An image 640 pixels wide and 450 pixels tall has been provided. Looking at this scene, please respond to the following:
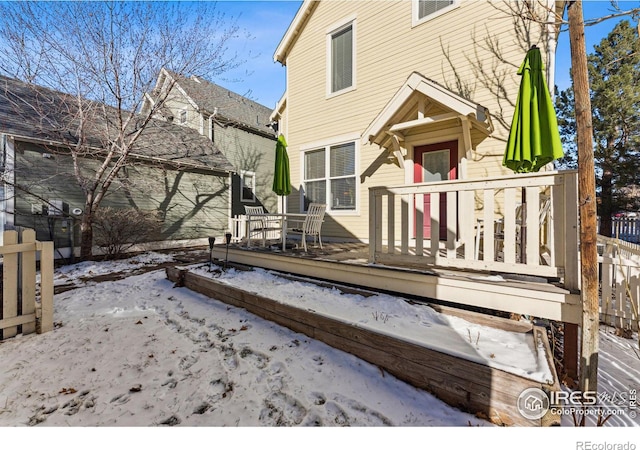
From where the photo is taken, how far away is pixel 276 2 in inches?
245

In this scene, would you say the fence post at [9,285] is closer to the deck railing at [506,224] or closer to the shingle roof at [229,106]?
the deck railing at [506,224]

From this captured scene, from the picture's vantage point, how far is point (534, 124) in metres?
3.06

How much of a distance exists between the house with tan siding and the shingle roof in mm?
3109

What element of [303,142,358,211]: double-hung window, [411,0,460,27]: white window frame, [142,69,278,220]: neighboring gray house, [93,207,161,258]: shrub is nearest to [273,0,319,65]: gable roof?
[411,0,460,27]: white window frame

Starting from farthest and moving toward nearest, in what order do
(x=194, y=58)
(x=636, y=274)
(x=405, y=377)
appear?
1. (x=194, y=58)
2. (x=636, y=274)
3. (x=405, y=377)

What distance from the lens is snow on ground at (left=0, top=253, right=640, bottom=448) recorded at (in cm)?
181

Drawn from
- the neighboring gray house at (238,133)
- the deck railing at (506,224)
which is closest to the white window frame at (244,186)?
the neighboring gray house at (238,133)

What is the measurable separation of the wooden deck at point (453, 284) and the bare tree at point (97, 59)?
613cm

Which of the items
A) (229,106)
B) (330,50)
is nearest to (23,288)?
(330,50)

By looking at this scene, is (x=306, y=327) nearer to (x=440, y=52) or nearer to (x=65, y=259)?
(x=440, y=52)

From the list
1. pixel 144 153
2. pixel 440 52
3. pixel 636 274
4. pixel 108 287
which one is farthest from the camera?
pixel 144 153

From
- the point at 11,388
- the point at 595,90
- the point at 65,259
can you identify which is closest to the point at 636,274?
the point at 11,388

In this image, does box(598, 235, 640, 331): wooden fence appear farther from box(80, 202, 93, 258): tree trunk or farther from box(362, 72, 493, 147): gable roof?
box(80, 202, 93, 258): tree trunk

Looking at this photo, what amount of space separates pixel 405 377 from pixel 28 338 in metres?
3.79
